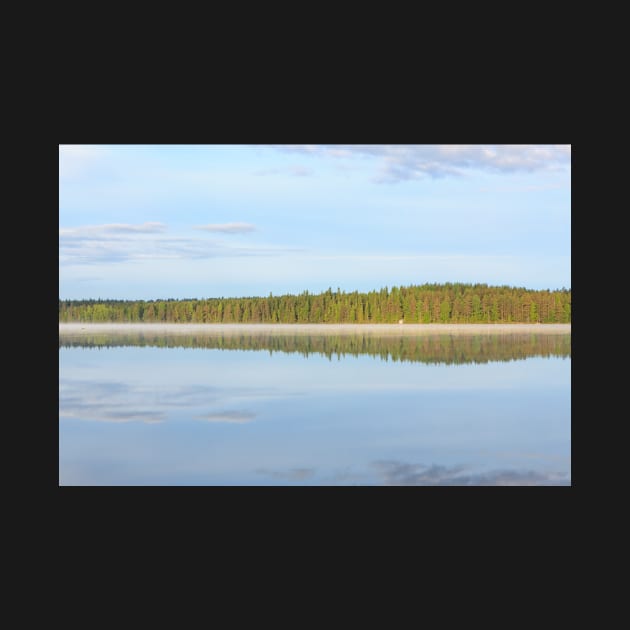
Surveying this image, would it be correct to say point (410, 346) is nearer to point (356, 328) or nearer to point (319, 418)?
point (319, 418)

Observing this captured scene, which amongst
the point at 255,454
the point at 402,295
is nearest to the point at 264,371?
the point at 255,454

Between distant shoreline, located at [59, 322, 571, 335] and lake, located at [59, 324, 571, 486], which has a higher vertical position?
distant shoreline, located at [59, 322, 571, 335]

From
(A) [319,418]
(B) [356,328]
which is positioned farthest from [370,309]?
(A) [319,418]

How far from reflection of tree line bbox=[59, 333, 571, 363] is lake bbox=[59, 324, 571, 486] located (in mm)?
171

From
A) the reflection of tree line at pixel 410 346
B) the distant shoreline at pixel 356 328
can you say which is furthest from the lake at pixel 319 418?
the distant shoreline at pixel 356 328

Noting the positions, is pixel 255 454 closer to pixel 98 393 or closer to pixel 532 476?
pixel 532 476

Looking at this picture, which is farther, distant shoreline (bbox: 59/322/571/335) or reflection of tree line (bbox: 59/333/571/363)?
distant shoreline (bbox: 59/322/571/335)

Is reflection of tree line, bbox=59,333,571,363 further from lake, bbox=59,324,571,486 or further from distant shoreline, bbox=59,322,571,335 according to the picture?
distant shoreline, bbox=59,322,571,335

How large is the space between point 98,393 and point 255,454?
4.65 meters

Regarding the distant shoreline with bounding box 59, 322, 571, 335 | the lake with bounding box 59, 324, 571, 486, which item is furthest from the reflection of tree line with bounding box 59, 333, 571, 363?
the distant shoreline with bounding box 59, 322, 571, 335

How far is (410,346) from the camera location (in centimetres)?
1847

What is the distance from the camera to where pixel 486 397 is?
11.5m

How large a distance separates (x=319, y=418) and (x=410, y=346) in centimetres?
892

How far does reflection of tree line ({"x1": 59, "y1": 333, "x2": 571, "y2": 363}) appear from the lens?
1596cm
